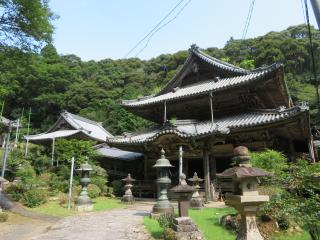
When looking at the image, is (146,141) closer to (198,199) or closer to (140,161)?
(198,199)

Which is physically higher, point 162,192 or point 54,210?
point 162,192

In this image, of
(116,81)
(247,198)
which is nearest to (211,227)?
(247,198)

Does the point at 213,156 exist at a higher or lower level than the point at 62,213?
higher

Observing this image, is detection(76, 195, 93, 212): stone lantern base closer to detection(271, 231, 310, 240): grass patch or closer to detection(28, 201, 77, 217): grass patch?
detection(28, 201, 77, 217): grass patch

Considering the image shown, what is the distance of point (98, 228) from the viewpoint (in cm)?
941

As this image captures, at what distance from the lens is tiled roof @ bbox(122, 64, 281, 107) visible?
15.9 m

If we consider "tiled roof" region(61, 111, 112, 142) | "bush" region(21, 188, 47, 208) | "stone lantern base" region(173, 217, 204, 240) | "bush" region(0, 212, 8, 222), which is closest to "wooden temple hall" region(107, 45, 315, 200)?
"stone lantern base" region(173, 217, 204, 240)

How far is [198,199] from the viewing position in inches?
527

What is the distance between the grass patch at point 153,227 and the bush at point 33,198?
21.8 feet

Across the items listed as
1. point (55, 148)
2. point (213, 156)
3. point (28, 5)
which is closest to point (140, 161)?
point (55, 148)

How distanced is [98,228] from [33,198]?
6790 mm

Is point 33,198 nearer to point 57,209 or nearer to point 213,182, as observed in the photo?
point 57,209

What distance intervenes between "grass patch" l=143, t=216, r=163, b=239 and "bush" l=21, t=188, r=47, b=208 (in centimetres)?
665

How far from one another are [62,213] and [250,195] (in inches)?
380
